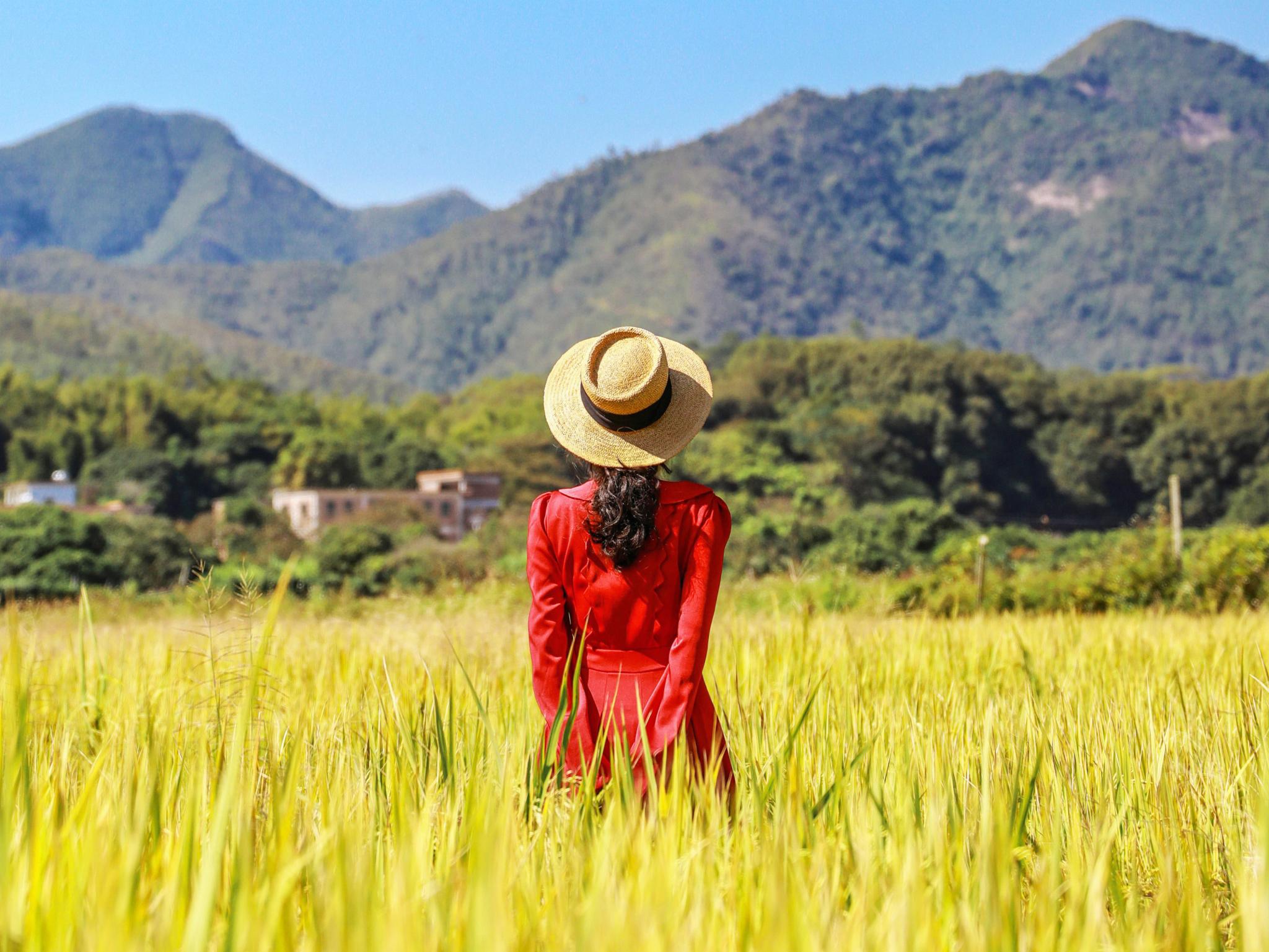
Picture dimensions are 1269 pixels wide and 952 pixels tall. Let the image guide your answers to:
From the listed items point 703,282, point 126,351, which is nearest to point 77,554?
point 126,351

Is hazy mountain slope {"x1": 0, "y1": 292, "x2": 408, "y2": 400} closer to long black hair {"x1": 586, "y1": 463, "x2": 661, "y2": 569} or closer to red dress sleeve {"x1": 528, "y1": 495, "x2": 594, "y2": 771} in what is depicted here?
red dress sleeve {"x1": 528, "y1": 495, "x2": 594, "y2": 771}

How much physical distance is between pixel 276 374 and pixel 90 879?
12502cm

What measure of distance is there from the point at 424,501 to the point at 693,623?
149 feet

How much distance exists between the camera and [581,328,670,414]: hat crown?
2.16 metres

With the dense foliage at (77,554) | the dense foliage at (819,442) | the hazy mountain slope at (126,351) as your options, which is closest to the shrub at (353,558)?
the dense foliage at (77,554)

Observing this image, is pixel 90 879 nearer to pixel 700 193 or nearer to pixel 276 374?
pixel 276 374

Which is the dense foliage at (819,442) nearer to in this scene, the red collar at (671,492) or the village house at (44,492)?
the village house at (44,492)

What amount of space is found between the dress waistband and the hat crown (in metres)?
0.48

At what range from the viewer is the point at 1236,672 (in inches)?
135

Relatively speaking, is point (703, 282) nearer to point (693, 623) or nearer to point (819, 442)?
point (819, 442)

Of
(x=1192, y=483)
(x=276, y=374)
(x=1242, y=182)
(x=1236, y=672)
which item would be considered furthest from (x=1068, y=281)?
(x=1236, y=672)

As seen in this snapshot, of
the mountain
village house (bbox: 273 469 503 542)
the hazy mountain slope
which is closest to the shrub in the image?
village house (bbox: 273 469 503 542)

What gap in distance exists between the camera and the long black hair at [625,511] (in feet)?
7.26

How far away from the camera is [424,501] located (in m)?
46.6
